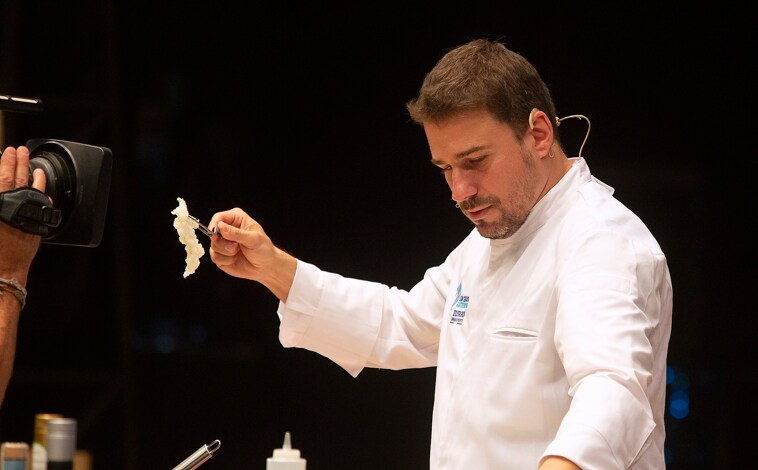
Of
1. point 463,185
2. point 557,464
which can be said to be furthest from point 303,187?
point 557,464

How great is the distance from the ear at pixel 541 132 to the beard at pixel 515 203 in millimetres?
28

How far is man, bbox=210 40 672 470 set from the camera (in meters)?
1.32

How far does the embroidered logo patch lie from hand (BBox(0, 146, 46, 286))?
678 mm

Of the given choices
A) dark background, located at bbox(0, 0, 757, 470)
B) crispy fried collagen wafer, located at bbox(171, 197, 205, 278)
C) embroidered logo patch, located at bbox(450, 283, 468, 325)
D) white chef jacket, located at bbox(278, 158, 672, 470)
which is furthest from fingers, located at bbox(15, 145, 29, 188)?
dark background, located at bbox(0, 0, 757, 470)

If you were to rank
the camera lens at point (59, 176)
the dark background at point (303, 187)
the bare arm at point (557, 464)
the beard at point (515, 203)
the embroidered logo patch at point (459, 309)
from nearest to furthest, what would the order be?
1. the bare arm at point (557, 464)
2. the camera lens at point (59, 176)
3. the beard at point (515, 203)
4. the embroidered logo patch at point (459, 309)
5. the dark background at point (303, 187)

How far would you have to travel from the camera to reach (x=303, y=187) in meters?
2.88

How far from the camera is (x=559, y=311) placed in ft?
4.63

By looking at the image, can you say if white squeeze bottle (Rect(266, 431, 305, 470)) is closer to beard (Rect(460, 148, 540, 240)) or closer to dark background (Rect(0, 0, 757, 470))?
beard (Rect(460, 148, 540, 240))

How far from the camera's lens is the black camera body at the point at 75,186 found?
4.86 ft

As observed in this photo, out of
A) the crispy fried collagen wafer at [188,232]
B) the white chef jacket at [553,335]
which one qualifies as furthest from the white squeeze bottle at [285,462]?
the crispy fried collagen wafer at [188,232]

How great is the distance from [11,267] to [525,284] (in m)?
0.75

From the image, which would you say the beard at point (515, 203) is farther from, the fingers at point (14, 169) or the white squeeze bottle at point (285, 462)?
the fingers at point (14, 169)

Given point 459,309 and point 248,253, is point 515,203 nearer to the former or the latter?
point 459,309

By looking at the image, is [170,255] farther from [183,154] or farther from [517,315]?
[517,315]
